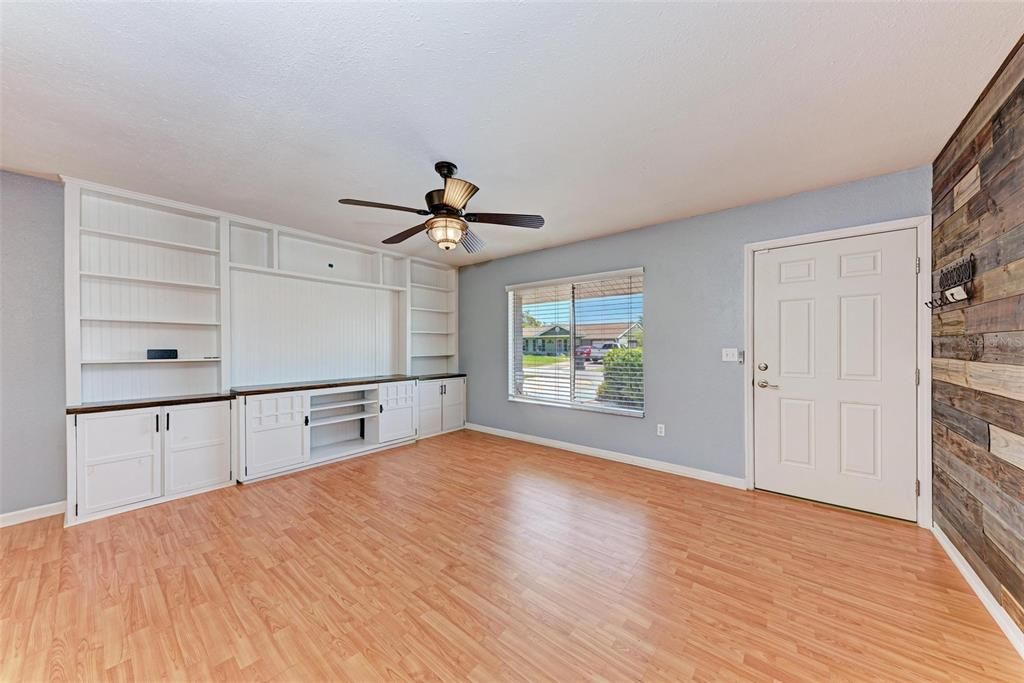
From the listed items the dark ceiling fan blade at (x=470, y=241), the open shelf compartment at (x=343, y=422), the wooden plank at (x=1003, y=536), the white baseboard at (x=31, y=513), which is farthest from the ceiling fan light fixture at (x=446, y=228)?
the white baseboard at (x=31, y=513)

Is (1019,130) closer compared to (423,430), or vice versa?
(1019,130)

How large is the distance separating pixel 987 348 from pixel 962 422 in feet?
1.74

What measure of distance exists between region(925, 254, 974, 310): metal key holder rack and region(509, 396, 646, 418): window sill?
2382 mm

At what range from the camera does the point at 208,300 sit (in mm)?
3773

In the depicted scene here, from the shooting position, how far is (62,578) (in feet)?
7.06

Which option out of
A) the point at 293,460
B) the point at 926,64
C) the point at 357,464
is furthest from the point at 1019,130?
the point at 293,460

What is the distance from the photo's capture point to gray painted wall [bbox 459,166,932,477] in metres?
2.97

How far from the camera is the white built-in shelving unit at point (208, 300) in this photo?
3168mm

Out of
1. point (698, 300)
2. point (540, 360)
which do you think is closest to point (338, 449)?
point (540, 360)

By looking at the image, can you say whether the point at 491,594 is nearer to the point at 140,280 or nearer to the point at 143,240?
the point at 140,280

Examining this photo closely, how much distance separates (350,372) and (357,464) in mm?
1317

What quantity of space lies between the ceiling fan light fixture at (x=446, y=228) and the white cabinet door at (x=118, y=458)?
281cm

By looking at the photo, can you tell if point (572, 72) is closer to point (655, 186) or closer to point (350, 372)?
point (655, 186)

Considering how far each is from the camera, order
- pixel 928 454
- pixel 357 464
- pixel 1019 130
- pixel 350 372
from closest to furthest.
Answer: pixel 1019 130, pixel 928 454, pixel 357 464, pixel 350 372
